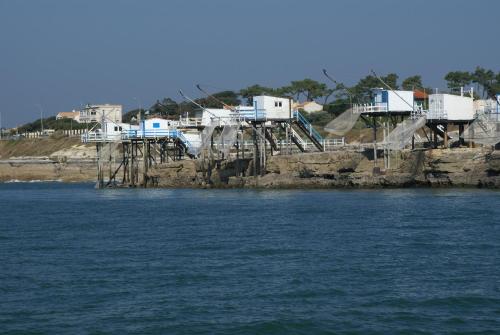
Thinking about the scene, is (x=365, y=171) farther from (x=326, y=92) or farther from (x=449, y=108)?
(x=326, y=92)

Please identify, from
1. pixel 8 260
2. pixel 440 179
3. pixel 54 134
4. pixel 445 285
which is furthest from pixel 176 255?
pixel 54 134

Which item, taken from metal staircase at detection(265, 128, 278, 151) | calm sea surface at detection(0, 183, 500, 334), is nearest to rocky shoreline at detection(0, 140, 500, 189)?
metal staircase at detection(265, 128, 278, 151)

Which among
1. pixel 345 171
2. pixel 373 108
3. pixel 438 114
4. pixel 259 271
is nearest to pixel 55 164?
pixel 345 171

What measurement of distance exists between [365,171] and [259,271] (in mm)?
35087

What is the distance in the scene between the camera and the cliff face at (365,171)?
55094 mm

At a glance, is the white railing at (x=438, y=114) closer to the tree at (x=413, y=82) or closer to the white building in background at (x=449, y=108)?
the white building in background at (x=449, y=108)

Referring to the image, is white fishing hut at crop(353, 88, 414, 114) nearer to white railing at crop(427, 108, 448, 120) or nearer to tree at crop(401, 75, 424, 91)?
white railing at crop(427, 108, 448, 120)

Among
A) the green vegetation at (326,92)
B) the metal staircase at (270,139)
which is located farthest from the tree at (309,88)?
the metal staircase at (270,139)

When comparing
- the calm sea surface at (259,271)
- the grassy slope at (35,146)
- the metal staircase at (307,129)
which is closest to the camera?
the calm sea surface at (259,271)

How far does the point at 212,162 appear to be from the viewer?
6975 cm

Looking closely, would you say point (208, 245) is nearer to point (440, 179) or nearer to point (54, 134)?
point (440, 179)

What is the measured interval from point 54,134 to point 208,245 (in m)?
125

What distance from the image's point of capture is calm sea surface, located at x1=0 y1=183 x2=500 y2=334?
780 inches

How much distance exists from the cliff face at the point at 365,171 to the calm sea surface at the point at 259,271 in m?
9.22
